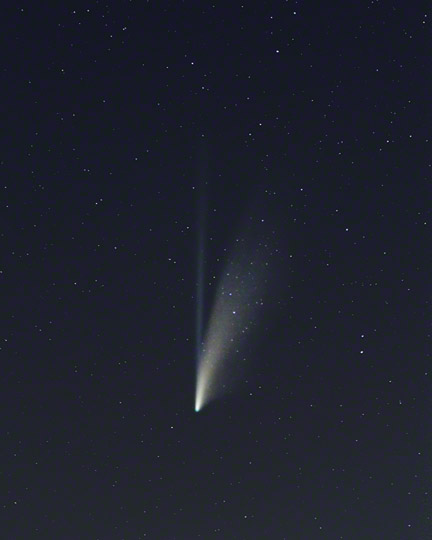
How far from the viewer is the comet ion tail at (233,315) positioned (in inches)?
39.4

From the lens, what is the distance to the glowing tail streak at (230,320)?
1001 millimetres

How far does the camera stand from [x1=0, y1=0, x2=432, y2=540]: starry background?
3.24 feet

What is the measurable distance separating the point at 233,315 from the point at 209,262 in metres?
0.08

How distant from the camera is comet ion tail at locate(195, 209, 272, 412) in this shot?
1001 millimetres

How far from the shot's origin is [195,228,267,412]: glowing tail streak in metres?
1.00

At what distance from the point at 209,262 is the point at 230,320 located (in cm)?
9

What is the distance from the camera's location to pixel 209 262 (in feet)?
3.27

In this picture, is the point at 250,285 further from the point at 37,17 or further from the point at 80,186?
the point at 37,17

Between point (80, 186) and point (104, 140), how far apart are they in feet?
0.24

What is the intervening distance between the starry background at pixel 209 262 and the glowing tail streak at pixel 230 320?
2cm

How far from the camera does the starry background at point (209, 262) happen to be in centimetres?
99

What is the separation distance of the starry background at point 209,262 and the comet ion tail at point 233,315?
0.05ft

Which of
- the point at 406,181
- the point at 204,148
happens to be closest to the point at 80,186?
the point at 204,148

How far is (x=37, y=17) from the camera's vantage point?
0.98 metres
